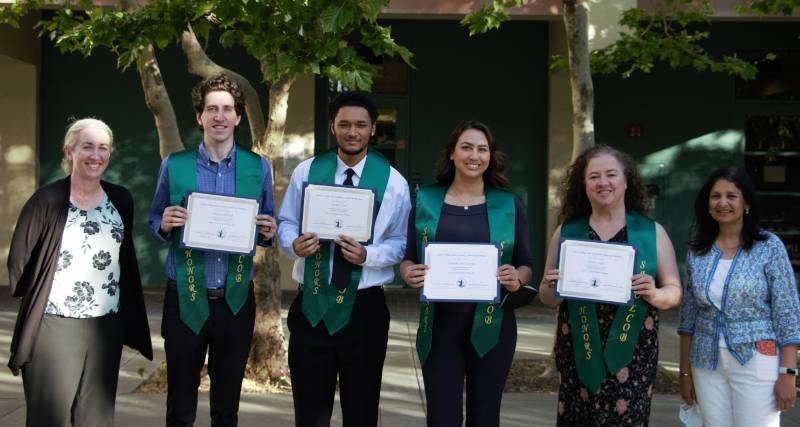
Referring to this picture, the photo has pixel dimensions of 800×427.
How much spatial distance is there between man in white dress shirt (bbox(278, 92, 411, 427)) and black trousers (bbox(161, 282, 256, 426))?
0.26 meters

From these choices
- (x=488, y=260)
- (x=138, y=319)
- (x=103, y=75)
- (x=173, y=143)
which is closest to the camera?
(x=488, y=260)

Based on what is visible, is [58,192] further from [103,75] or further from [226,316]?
[103,75]

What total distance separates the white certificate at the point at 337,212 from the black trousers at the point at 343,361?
0.34 m

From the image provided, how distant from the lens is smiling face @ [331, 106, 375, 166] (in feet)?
13.7

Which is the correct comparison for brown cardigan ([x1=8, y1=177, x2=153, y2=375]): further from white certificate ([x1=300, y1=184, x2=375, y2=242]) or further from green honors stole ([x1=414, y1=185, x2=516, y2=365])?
green honors stole ([x1=414, y1=185, x2=516, y2=365])

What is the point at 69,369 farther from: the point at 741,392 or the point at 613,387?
the point at 741,392

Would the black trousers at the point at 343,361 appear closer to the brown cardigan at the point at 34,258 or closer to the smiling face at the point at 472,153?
the smiling face at the point at 472,153

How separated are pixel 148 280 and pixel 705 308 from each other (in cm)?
987

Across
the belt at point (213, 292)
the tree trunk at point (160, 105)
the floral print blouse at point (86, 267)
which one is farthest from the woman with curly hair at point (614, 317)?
the tree trunk at point (160, 105)

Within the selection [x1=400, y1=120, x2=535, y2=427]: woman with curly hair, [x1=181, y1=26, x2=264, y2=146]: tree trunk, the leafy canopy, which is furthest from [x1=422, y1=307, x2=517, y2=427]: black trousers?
[x1=181, y1=26, x2=264, y2=146]: tree trunk

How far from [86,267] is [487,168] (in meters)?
1.93

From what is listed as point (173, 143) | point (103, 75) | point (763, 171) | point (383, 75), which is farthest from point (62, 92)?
point (763, 171)

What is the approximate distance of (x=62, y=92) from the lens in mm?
12383

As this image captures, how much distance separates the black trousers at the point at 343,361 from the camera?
417cm
